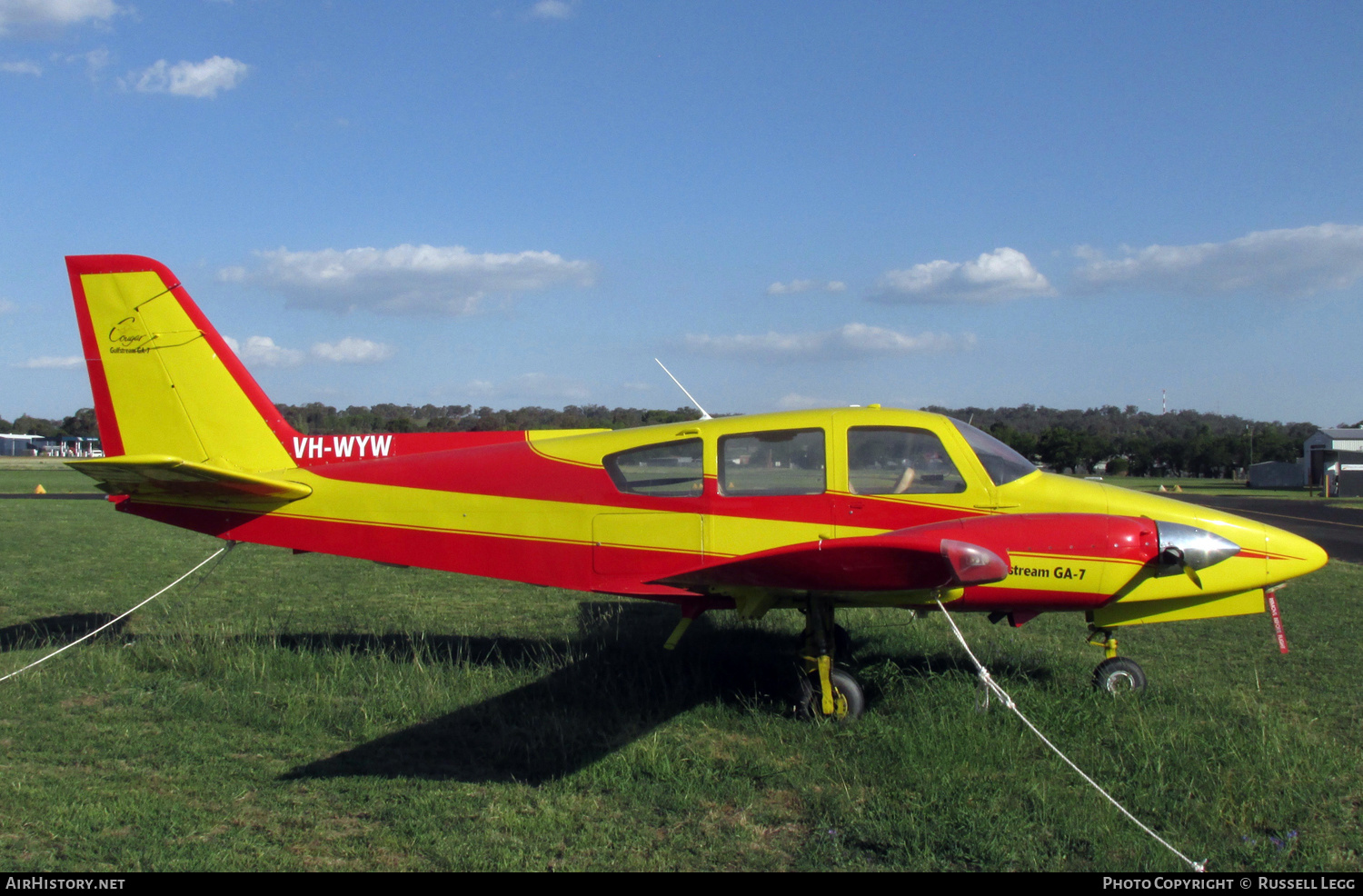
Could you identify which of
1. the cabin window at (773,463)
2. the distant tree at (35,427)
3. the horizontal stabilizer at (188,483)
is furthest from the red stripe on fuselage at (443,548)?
the distant tree at (35,427)

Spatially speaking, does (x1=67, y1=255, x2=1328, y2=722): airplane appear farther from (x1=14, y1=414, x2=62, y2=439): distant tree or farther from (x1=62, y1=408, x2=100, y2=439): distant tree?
(x1=14, y1=414, x2=62, y2=439): distant tree

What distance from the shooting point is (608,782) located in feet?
16.7

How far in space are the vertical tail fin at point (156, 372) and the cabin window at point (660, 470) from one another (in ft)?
10.8

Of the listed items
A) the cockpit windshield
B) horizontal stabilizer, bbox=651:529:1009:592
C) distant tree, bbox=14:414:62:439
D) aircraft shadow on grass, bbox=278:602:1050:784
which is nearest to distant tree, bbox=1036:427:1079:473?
aircraft shadow on grass, bbox=278:602:1050:784

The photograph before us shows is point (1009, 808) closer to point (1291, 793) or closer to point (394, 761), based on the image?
point (1291, 793)

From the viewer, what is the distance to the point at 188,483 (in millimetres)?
7059

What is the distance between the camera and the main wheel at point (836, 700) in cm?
602

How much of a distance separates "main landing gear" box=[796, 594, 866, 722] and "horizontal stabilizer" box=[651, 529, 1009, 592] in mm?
733

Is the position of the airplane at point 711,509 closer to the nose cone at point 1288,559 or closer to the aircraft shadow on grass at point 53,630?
the nose cone at point 1288,559

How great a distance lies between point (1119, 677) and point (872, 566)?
284 centimetres

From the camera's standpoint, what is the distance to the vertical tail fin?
746cm

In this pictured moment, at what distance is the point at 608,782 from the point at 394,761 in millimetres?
1454
